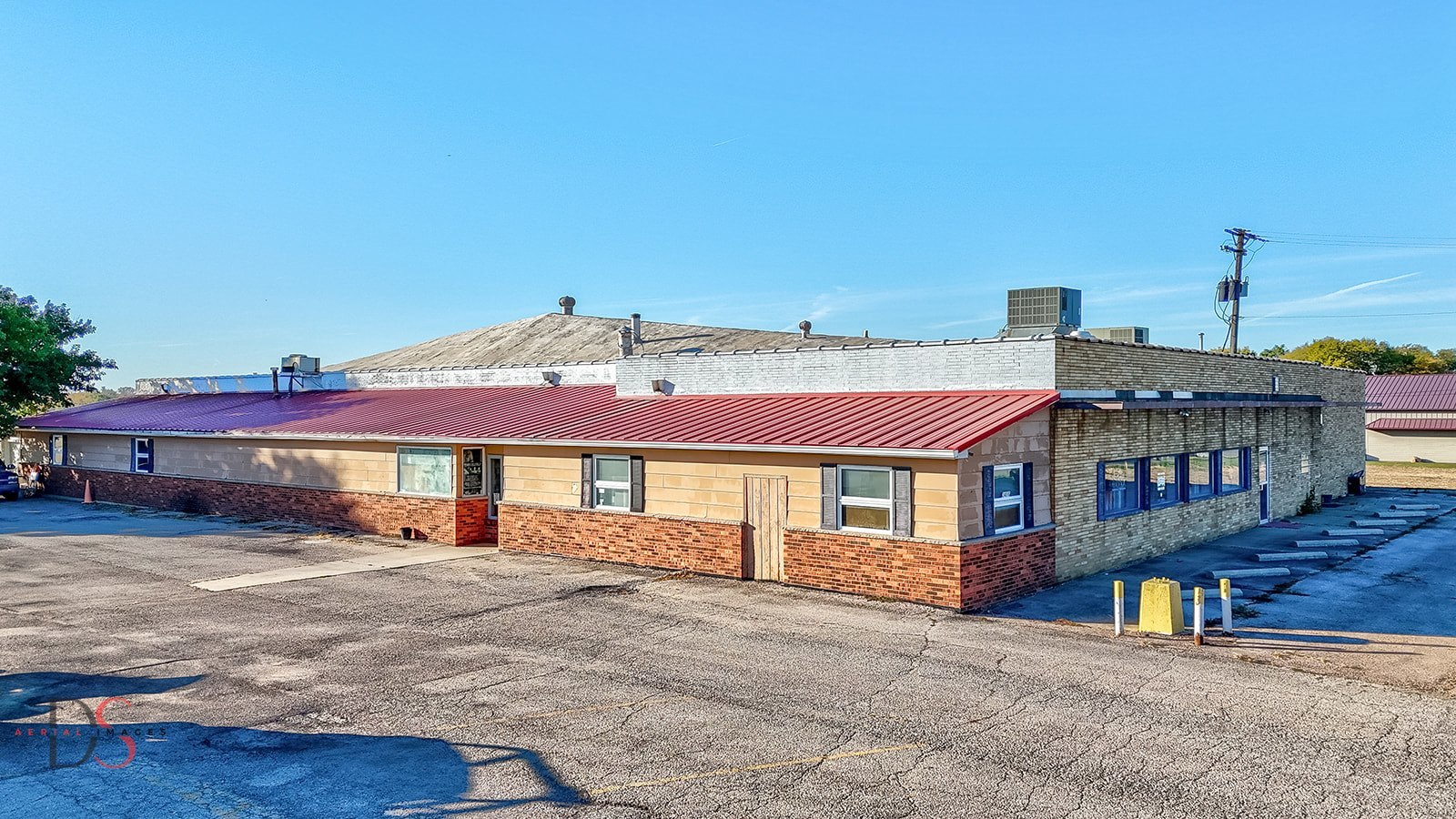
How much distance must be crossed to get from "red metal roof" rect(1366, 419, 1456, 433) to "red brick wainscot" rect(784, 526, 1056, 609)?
4602 centimetres

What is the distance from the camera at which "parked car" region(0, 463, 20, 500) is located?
3738 cm

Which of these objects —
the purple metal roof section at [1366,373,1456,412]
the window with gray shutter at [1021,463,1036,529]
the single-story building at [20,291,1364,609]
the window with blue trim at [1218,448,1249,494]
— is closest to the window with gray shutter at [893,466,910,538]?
the single-story building at [20,291,1364,609]

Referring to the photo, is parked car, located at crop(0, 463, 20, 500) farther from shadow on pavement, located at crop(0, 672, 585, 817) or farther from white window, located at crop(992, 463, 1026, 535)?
white window, located at crop(992, 463, 1026, 535)

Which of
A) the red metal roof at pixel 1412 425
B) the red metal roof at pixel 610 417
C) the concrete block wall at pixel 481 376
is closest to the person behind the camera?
the red metal roof at pixel 610 417

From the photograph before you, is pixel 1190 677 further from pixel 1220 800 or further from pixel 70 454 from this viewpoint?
pixel 70 454

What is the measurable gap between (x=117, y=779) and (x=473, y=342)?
32.9 metres

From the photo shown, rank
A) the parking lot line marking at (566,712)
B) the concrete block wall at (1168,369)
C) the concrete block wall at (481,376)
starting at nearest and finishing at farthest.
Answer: the parking lot line marking at (566,712) → the concrete block wall at (1168,369) → the concrete block wall at (481,376)

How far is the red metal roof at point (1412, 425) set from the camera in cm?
5069

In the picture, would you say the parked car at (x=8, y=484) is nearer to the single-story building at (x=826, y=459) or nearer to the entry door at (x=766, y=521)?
the single-story building at (x=826, y=459)

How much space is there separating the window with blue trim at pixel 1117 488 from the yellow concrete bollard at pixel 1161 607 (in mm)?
5170

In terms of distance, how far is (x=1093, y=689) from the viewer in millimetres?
11367

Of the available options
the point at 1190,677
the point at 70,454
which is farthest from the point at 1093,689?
the point at 70,454

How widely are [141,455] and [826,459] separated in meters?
29.6

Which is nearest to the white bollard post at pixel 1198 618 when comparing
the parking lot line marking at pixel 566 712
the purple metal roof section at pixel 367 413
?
the parking lot line marking at pixel 566 712
